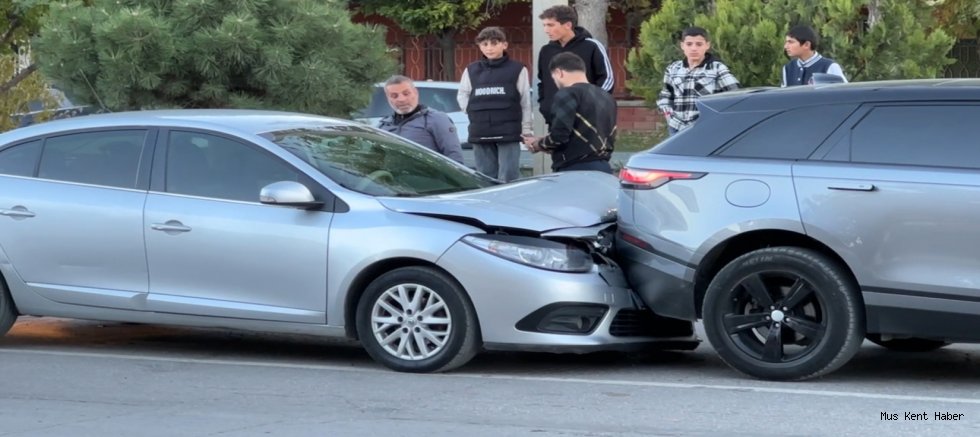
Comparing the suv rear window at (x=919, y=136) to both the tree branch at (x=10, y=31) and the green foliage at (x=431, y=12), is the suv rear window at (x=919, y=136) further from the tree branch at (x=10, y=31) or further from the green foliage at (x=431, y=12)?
the green foliage at (x=431, y=12)

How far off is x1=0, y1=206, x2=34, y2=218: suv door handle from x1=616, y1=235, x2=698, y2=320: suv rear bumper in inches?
134

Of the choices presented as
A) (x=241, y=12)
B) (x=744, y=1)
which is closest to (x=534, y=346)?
(x=241, y=12)

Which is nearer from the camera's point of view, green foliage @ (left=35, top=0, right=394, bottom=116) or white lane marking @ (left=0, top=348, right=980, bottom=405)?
white lane marking @ (left=0, top=348, right=980, bottom=405)

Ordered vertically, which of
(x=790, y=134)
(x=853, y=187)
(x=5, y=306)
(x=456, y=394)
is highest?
(x=790, y=134)

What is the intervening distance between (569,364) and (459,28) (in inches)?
874

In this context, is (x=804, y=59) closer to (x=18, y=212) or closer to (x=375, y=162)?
(x=375, y=162)

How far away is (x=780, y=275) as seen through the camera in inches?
299

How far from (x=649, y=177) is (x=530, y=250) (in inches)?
28.6

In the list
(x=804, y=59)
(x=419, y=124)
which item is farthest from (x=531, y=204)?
(x=804, y=59)

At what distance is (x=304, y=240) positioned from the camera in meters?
8.20

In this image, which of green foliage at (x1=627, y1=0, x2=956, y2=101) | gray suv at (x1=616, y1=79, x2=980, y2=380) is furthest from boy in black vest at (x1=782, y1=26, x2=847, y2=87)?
gray suv at (x1=616, y1=79, x2=980, y2=380)

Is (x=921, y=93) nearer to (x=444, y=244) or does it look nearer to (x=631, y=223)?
(x=631, y=223)

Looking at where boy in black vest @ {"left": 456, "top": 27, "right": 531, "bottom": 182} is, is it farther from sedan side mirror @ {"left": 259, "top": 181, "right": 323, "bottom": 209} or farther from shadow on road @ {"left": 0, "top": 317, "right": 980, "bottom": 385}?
sedan side mirror @ {"left": 259, "top": 181, "right": 323, "bottom": 209}

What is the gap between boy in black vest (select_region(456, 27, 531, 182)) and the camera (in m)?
11.5
